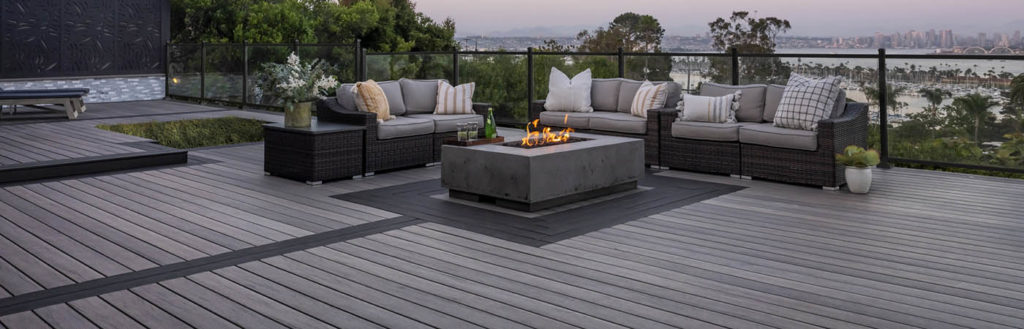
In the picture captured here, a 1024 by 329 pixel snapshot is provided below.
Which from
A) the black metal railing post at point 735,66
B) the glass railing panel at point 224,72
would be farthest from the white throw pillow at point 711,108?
the glass railing panel at point 224,72

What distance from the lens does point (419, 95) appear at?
27.3 feet

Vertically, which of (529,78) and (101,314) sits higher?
(529,78)

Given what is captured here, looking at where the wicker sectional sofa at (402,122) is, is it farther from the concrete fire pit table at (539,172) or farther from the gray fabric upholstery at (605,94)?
the concrete fire pit table at (539,172)

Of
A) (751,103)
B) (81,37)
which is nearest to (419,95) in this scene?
(751,103)

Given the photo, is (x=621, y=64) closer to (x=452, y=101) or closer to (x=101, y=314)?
(x=452, y=101)

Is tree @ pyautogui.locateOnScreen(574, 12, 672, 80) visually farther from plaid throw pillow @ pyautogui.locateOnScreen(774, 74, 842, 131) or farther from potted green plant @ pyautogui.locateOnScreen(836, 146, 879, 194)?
potted green plant @ pyautogui.locateOnScreen(836, 146, 879, 194)

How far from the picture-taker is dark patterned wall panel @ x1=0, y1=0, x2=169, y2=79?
13695mm

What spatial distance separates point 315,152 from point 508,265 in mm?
3032

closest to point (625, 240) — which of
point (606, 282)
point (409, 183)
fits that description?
point (606, 282)

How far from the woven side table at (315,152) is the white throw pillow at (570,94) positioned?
237 cm

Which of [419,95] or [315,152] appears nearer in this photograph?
[315,152]

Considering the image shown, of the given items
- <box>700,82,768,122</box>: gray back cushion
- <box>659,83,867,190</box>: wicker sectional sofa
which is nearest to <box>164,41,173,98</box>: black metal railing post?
<box>659,83,867,190</box>: wicker sectional sofa

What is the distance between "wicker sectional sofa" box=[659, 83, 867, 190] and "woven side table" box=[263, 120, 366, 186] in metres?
2.75

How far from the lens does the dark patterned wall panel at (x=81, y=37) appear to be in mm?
13695
